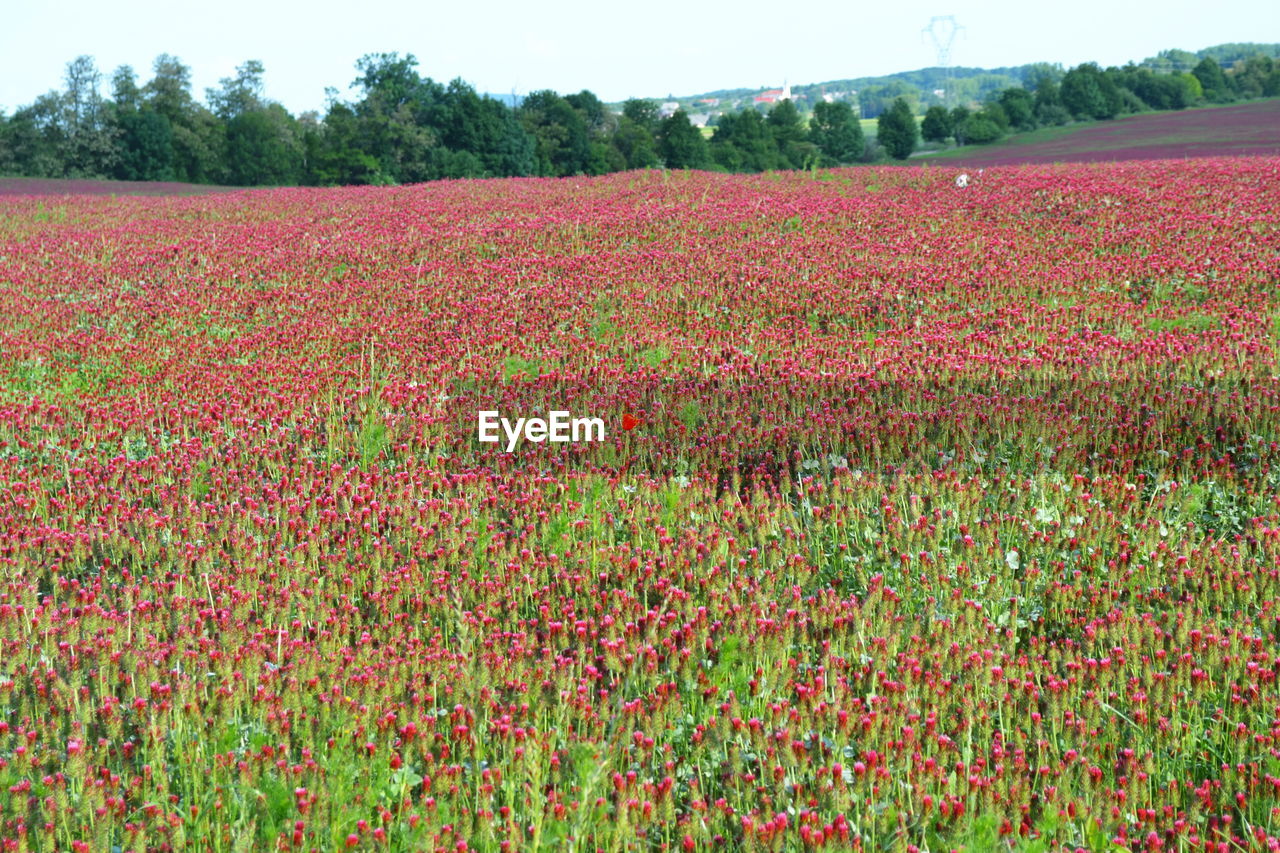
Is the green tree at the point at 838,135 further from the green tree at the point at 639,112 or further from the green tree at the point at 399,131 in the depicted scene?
the green tree at the point at 399,131

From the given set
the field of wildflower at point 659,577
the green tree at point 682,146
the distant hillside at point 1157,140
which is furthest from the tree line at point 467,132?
the field of wildflower at point 659,577

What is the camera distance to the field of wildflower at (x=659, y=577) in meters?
3.44

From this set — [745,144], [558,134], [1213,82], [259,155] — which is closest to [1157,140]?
[745,144]

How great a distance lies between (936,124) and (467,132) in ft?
106

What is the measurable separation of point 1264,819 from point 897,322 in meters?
7.31

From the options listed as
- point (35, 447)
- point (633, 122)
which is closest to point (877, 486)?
point (35, 447)

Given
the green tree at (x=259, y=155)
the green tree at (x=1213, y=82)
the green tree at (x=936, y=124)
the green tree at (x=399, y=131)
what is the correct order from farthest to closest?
the green tree at (x=1213, y=82)
the green tree at (x=936, y=124)
the green tree at (x=259, y=155)
the green tree at (x=399, y=131)

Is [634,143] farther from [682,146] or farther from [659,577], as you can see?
[659,577]

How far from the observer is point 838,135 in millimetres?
66625

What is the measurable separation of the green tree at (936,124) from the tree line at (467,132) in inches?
4.1

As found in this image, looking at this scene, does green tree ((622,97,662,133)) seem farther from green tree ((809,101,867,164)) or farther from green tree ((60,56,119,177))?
green tree ((60,56,119,177))

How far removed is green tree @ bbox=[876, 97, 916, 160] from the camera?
64694 millimetres

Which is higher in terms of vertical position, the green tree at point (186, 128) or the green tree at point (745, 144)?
the green tree at point (186, 128)

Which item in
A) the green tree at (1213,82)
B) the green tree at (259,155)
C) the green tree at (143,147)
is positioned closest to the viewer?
the green tree at (259,155)
